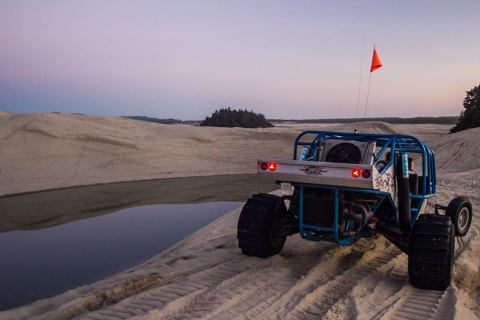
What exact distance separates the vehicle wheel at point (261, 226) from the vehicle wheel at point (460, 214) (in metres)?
2.32

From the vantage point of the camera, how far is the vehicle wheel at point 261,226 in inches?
212

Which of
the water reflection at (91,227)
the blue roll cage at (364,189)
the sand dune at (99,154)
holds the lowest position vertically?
the water reflection at (91,227)

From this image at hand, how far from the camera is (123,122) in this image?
28.7m

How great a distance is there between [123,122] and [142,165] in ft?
38.8

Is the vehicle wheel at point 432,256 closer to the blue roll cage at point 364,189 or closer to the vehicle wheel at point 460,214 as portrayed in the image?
the blue roll cage at point 364,189

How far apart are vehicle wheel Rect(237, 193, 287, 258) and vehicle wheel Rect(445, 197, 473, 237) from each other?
7.62 feet

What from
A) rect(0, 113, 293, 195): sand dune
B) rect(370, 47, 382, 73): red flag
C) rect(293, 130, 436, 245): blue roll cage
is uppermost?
rect(370, 47, 382, 73): red flag

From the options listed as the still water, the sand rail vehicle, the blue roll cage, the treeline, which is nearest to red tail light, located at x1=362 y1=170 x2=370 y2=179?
the sand rail vehicle

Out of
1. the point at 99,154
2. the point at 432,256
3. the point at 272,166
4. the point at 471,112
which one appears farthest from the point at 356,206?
the point at 471,112

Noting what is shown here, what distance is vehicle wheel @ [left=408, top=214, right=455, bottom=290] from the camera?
451cm

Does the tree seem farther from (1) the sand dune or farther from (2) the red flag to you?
(2) the red flag

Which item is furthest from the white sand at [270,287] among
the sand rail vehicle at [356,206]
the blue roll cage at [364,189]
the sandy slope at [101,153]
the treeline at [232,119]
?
the treeline at [232,119]

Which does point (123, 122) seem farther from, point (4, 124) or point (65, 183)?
point (65, 183)

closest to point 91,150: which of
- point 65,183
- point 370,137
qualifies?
point 65,183
